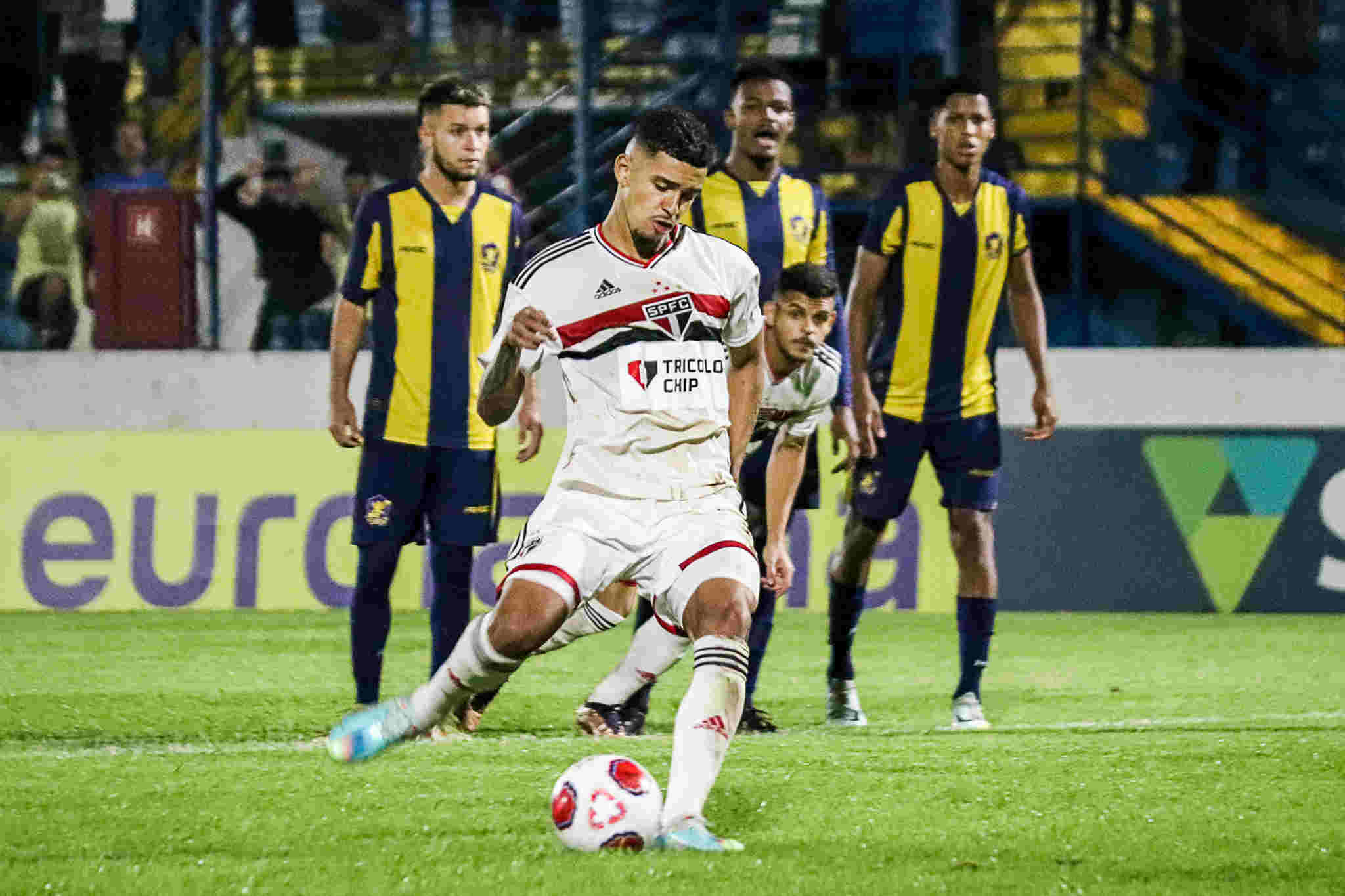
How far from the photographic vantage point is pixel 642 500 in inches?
189

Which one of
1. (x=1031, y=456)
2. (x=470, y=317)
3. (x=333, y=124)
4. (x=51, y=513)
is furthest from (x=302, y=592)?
(x=333, y=124)

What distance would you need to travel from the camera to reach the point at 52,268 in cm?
1314

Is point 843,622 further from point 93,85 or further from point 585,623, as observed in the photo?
point 93,85

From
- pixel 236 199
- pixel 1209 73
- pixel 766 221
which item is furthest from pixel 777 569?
pixel 1209 73

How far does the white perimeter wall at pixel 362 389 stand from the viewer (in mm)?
12203

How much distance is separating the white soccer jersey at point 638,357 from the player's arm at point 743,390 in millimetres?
154

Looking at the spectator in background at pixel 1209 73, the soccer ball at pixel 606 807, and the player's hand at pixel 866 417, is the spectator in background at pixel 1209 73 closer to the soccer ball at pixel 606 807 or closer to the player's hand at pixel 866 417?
the player's hand at pixel 866 417

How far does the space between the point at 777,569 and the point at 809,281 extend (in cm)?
128

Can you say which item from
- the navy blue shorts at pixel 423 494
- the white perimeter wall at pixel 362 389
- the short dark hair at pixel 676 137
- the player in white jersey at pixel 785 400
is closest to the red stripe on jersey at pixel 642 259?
the short dark hair at pixel 676 137

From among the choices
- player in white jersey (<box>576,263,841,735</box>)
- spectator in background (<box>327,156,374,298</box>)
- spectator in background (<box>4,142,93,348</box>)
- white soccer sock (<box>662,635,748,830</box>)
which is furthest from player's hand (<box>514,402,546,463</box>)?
spectator in background (<box>4,142,93,348</box>)

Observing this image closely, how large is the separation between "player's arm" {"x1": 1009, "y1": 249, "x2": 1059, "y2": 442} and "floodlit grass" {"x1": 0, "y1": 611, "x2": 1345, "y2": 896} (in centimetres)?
103

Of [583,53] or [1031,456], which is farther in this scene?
[583,53]

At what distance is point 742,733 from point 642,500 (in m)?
1.78

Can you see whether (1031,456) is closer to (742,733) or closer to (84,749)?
(742,733)
